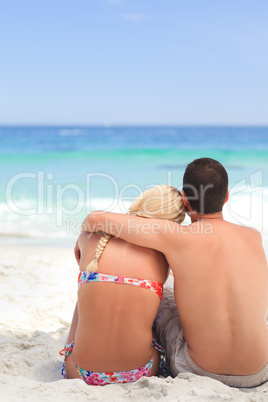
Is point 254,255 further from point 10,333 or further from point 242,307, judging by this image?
point 10,333

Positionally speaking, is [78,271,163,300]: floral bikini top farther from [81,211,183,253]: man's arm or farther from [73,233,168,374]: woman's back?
[81,211,183,253]: man's arm

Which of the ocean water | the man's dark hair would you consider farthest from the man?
the ocean water

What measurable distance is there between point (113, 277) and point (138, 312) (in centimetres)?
20

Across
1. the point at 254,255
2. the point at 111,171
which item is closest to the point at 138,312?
the point at 254,255

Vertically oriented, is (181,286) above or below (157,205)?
below

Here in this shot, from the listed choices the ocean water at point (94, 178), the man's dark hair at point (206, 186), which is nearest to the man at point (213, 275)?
the man's dark hair at point (206, 186)

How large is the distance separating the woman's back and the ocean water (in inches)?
159

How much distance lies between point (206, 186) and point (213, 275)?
41 centimetres

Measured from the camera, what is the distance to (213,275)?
6.45 ft

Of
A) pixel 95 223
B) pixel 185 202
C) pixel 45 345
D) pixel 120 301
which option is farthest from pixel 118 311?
pixel 45 345

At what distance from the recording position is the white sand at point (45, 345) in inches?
73.7

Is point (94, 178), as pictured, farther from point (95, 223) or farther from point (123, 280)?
point (123, 280)

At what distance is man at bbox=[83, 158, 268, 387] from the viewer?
1.96 m

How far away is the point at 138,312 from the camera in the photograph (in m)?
1.99
